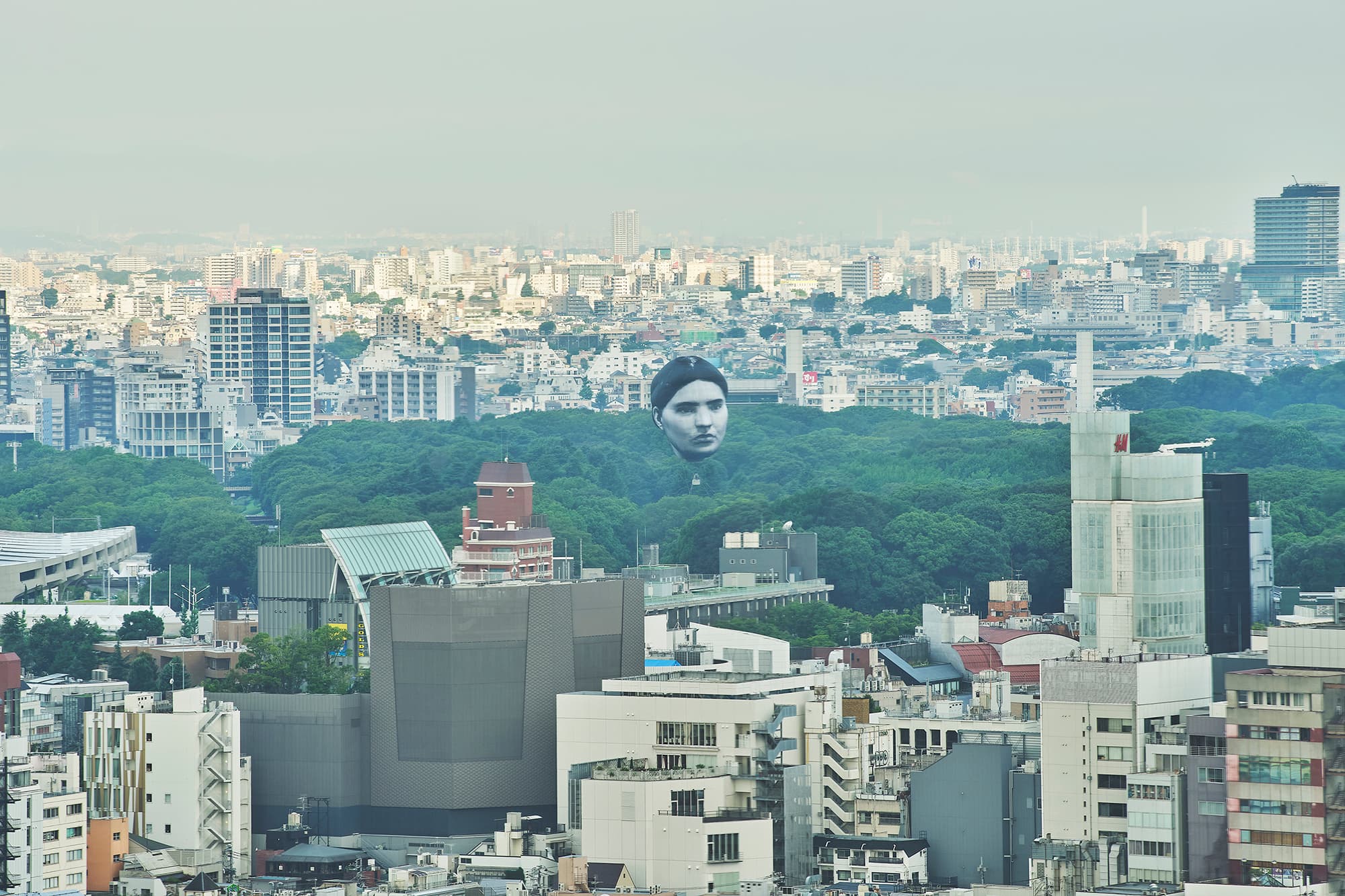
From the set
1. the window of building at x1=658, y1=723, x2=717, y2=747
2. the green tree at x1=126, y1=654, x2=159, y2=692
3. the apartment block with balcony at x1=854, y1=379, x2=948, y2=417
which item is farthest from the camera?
the apartment block with balcony at x1=854, y1=379, x2=948, y2=417

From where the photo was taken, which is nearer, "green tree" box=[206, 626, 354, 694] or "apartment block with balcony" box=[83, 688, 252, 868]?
"apartment block with balcony" box=[83, 688, 252, 868]

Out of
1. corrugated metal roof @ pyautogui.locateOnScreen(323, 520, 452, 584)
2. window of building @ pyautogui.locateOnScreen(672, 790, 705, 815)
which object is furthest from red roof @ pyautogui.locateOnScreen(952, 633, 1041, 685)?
window of building @ pyautogui.locateOnScreen(672, 790, 705, 815)

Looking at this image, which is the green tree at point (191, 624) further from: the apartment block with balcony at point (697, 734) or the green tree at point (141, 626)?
the apartment block with balcony at point (697, 734)

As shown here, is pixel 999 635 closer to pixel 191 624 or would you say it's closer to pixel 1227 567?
pixel 1227 567

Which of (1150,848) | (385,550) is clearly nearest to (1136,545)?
(1150,848)

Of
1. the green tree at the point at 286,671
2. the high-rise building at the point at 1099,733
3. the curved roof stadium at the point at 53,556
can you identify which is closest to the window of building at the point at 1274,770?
the high-rise building at the point at 1099,733

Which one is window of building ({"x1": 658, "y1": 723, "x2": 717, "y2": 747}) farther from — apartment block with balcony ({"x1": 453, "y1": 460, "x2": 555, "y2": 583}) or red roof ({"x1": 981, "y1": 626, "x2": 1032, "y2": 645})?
apartment block with balcony ({"x1": 453, "y1": 460, "x2": 555, "y2": 583})
